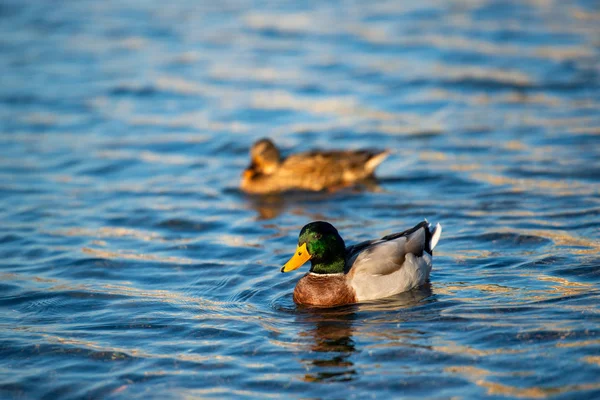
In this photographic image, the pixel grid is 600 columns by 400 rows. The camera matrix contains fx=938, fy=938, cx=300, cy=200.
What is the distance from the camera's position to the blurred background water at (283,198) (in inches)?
287

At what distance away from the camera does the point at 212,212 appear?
11.9 m

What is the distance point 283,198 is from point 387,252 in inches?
167

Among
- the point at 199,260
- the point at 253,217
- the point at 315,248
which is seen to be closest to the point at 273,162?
the point at 253,217

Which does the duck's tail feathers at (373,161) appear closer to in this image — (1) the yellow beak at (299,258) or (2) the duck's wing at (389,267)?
(2) the duck's wing at (389,267)

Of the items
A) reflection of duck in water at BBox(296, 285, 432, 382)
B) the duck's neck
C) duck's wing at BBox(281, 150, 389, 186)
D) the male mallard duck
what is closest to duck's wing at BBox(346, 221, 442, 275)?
the male mallard duck

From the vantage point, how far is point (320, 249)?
8617 millimetres

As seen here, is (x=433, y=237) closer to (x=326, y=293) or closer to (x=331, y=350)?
(x=326, y=293)

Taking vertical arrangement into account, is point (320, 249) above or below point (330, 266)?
above

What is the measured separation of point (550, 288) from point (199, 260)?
373cm

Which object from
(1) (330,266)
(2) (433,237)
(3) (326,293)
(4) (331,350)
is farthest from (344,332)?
(2) (433,237)

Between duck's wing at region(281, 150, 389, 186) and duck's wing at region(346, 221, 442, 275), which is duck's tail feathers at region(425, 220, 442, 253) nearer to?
duck's wing at region(346, 221, 442, 275)

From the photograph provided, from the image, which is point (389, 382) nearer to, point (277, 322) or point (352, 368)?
point (352, 368)

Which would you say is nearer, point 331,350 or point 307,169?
point 331,350

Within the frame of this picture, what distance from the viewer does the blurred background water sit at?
7.29m
